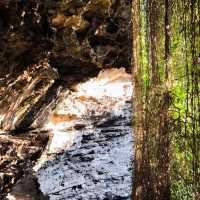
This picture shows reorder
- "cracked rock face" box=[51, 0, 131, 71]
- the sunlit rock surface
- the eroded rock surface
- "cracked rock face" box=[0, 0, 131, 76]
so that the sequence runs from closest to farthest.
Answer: the sunlit rock surface < the eroded rock surface < "cracked rock face" box=[0, 0, 131, 76] < "cracked rock face" box=[51, 0, 131, 71]

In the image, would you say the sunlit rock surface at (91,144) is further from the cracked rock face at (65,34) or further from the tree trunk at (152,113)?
the tree trunk at (152,113)

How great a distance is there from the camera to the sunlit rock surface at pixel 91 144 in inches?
287

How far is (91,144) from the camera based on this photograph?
366 inches

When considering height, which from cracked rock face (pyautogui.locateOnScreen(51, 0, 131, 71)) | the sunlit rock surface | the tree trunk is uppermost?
the tree trunk

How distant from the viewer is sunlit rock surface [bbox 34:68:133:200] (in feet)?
23.9

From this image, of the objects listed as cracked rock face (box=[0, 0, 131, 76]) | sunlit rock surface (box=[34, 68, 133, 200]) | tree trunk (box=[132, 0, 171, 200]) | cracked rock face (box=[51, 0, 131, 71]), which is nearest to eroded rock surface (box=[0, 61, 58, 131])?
cracked rock face (box=[0, 0, 131, 76])

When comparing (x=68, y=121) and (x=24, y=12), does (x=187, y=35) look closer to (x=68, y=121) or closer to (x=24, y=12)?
(x=68, y=121)

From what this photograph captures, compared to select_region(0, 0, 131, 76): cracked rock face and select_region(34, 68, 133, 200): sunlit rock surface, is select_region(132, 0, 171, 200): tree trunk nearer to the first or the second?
select_region(34, 68, 133, 200): sunlit rock surface

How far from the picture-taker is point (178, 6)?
3.16 m

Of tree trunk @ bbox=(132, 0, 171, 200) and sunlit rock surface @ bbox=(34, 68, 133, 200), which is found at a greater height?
tree trunk @ bbox=(132, 0, 171, 200)

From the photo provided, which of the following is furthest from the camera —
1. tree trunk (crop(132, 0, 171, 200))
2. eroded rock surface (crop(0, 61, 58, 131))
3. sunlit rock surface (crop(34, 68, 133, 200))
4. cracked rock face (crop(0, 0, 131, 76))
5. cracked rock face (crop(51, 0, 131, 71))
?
cracked rock face (crop(51, 0, 131, 71))

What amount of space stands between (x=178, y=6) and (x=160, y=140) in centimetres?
100

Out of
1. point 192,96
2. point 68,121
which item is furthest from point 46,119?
point 192,96

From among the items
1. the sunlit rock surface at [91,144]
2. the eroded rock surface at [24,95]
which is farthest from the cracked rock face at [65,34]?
the sunlit rock surface at [91,144]
